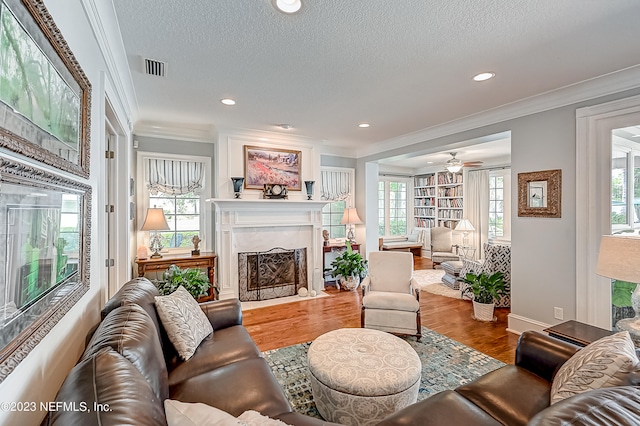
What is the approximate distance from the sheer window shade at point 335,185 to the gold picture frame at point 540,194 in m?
3.11

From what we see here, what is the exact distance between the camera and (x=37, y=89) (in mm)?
963

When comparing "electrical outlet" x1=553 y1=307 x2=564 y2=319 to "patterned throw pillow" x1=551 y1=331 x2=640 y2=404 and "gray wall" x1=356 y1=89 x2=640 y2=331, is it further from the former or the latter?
"patterned throw pillow" x1=551 y1=331 x2=640 y2=404

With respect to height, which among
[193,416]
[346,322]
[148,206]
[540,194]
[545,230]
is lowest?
[346,322]

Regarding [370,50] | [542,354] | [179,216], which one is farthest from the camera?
[179,216]

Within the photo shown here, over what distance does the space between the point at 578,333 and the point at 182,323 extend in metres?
2.74

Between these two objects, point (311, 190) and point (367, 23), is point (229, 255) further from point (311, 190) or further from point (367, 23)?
point (367, 23)

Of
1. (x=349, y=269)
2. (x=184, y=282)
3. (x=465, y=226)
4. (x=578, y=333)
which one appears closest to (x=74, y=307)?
(x=184, y=282)

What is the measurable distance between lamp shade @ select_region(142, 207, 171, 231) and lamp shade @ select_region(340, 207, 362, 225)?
299 cm

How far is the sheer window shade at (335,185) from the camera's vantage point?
575 cm

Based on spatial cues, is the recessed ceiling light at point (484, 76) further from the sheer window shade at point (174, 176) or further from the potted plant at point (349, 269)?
the sheer window shade at point (174, 176)

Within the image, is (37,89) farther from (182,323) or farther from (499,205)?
(499,205)

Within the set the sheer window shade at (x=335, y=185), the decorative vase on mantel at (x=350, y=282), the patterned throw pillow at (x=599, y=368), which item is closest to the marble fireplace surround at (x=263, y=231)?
the decorative vase on mantel at (x=350, y=282)

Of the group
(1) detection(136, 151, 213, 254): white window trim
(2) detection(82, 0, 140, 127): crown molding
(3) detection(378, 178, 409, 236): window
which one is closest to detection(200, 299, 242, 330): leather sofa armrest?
(2) detection(82, 0, 140, 127): crown molding

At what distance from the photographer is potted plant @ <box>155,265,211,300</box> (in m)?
3.39
